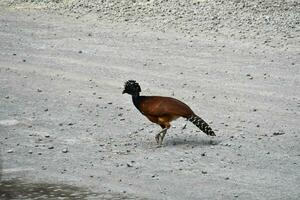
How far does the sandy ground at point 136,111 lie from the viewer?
319 inches

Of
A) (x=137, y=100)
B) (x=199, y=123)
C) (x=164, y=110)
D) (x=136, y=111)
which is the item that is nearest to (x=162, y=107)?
(x=164, y=110)

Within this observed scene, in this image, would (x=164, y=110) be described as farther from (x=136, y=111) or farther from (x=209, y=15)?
(x=209, y=15)

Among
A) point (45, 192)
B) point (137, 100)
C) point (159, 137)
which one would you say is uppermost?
point (137, 100)

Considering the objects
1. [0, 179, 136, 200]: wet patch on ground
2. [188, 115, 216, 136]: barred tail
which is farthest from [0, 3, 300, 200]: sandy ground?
[188, 115, 216, 136]: barred tail

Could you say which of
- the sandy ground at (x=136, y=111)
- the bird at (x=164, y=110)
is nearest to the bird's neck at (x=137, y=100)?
the bird at (x=164, y=110)

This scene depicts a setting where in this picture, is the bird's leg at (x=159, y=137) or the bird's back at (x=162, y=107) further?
the bird's leg at (x=159, y=137)

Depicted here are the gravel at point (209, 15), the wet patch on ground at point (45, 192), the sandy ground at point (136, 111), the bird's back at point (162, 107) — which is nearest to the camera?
the wet patch on ground at point (45, 192)

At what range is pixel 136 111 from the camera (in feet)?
36.6

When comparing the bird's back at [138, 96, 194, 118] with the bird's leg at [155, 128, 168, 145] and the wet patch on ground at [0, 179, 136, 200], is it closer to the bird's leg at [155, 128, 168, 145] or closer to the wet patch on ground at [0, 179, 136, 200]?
the bird's leg at [155, 128, 168, 145]

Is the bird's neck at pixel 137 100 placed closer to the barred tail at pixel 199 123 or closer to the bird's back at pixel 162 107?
the bird's back at pixel 162 107

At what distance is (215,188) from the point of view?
7734 millimetres

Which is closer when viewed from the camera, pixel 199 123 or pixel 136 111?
pixel 199 123

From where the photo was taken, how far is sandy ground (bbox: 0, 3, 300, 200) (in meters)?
8.09

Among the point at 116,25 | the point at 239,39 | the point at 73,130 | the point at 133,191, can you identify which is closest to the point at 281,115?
the point at 73,130
